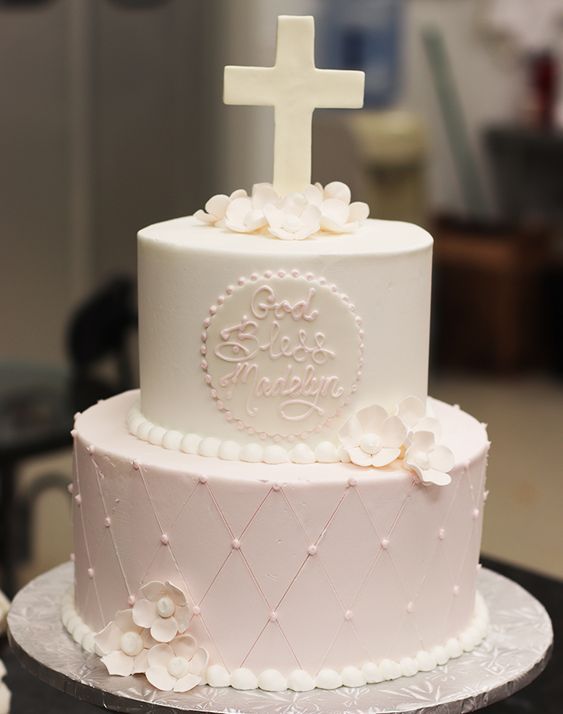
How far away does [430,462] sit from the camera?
5.65 ft

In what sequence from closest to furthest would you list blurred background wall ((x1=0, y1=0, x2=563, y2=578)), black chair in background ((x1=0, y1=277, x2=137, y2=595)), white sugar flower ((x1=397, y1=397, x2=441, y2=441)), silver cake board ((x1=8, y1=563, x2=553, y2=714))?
silver cake board ((x1=8, y1=563, x2=553, y2=714))
white sugar flower ((x1=397, y1=397, x2=441, y2=441))
black chair in background ((x1=0, y1=277, x2=137, y2=595))
blurred background wall ((x1=0, y1=0, x2=563, y2=578))

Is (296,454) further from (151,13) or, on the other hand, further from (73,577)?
(151,13)

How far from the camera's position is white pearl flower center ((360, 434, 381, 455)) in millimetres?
1691

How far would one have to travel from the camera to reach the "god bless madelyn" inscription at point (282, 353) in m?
1.67

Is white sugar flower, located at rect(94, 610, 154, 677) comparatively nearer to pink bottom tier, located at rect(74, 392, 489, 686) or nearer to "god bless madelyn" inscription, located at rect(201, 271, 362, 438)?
pink bottom tier, located at rect(74, 392, 489, 686)

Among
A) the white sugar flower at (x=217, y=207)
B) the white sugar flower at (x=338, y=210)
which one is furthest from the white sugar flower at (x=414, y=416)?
the white sugar flower at (x=217, y=207)

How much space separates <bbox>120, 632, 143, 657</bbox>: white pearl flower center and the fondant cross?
2.21 ft

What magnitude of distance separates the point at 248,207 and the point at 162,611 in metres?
0.58

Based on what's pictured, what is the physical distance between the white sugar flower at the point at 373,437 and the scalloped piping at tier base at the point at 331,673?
0.95 feet

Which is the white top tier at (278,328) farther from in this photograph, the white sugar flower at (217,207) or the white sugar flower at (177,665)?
the white sugar flower at (177,665)

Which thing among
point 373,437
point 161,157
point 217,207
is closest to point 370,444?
point 373,437

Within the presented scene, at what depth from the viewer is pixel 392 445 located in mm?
1714

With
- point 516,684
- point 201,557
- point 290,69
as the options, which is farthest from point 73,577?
point 290,69

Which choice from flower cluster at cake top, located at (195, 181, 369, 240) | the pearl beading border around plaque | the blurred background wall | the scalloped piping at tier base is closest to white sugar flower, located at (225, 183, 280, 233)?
flower cluster at cake top, located at (195, 181, 369, 240)
